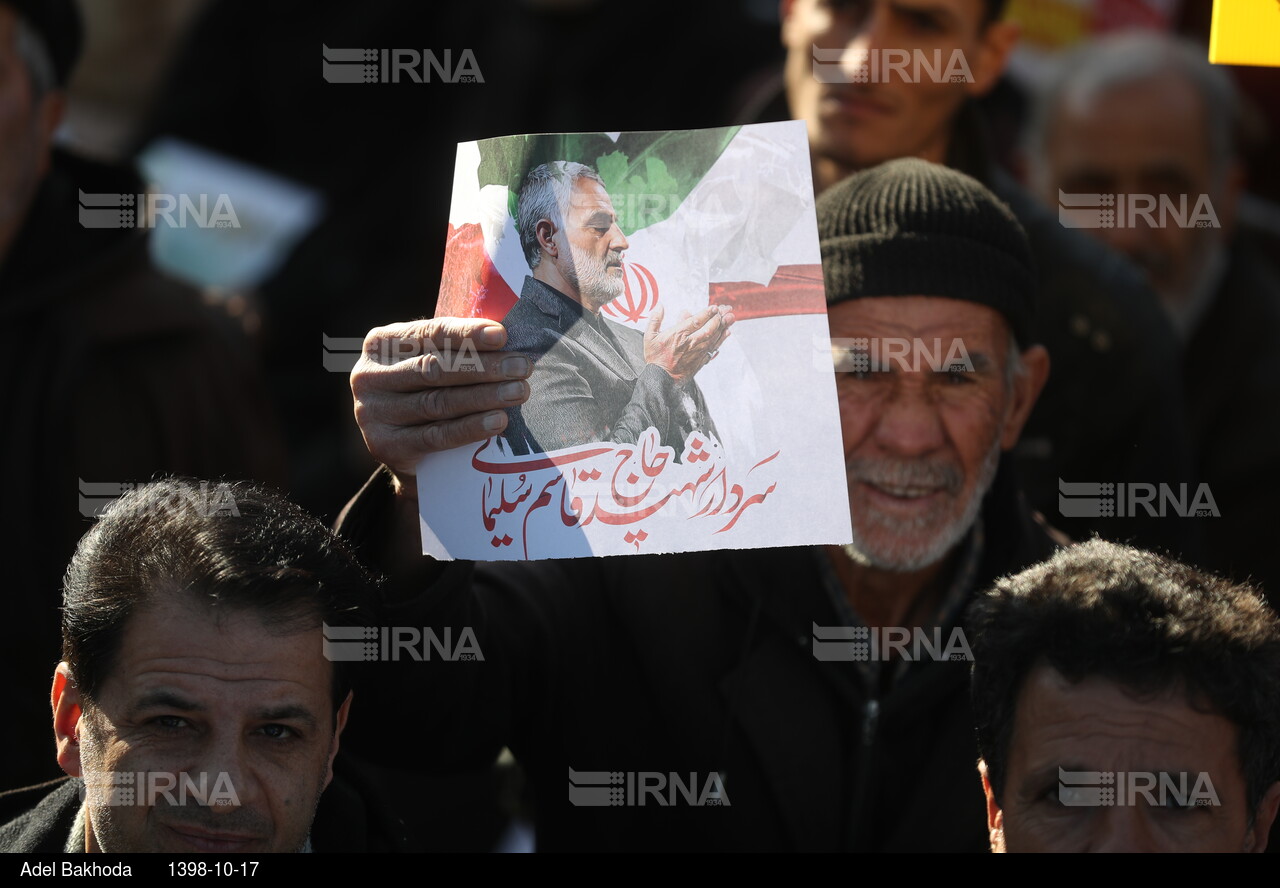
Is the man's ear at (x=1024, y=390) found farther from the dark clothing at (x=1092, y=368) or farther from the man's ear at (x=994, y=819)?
the man's ear at (x=994, y=819)

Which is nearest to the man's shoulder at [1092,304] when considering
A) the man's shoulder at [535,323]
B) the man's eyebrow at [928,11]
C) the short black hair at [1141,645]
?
the man's eyebrow at [928,11]

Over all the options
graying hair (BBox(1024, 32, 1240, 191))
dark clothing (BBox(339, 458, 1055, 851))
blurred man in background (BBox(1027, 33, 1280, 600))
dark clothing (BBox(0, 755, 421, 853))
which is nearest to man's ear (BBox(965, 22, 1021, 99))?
blurred man in background (BBox(1027, 33, 1280, 600))

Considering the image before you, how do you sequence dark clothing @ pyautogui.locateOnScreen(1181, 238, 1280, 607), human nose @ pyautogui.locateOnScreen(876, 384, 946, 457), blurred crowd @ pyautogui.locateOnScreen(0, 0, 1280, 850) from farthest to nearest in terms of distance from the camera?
1. dark clothing @ pyautogui.locateOnScreen(1181, 238, 1280, 607)
2. blurred crowd @ pyautogui.locateOnScreen(0, 0, 1280, 850)
3. human nose @ pyautogui.locateOnScreen(876, 384, 946, 457)

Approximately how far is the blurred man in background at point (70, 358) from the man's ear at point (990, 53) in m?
1.83

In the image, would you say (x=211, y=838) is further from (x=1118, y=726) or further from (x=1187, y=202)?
(x=1187, y=202)

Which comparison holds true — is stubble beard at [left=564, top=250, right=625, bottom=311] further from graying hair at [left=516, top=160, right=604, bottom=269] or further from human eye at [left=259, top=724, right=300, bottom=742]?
human eye at [left=259, top=724, right=300, bottom=742]

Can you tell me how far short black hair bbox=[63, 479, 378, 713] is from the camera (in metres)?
2.16

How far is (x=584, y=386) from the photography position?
2.24 metres

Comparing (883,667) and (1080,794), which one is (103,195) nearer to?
(883,667)

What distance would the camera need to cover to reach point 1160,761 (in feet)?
6.83

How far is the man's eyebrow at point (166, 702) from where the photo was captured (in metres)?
2.10

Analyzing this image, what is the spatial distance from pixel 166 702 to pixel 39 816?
0.32m

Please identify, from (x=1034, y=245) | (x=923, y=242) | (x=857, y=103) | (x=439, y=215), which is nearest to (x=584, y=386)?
(x=923, y=242)

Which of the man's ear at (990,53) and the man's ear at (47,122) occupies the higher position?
the man's ear at (990,53)
